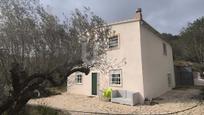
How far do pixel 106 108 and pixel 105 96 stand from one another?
3033mm

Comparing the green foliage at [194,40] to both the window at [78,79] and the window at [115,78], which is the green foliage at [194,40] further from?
the window at [78,79]

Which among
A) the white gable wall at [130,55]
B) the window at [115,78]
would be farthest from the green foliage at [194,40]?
the window at [115,78]

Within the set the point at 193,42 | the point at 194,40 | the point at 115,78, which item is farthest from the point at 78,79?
the point at 193,42

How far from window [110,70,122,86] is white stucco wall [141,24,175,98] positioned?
2.32 meters

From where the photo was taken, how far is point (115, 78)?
A: 18141 millimetres

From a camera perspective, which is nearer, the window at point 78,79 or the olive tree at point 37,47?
the olive tree at point 37,47

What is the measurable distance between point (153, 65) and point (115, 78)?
12.9 ft

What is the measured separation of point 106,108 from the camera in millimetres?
13898

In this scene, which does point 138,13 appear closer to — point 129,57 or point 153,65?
point 129,57

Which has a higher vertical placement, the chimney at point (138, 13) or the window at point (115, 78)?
the chimney at point (138, 13)

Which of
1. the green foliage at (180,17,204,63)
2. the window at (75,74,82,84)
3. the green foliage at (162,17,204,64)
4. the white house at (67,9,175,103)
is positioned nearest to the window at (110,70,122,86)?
the white house at (67,9,175,103)

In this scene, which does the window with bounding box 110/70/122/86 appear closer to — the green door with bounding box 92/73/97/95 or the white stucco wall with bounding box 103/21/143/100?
the white stucco wall with bounding box 103/21/143/100

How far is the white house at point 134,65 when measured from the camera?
16719 millimetres

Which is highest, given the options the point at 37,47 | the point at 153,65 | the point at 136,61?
the point at 136,61
